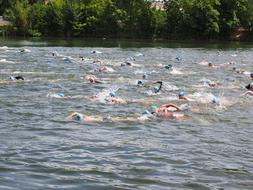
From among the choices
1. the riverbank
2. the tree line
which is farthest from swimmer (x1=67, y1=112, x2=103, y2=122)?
the tree line

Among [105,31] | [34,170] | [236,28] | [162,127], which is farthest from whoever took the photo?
[105,31]

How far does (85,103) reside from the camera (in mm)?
19672

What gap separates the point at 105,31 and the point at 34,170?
74.8 meters

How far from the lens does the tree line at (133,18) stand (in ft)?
255

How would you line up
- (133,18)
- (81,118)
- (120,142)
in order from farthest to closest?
(133,18), (81,118), (120,142)

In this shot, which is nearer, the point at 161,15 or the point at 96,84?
the point at 96,84

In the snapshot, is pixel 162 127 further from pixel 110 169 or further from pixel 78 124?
pixel 110 169

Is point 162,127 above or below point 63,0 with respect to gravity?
below

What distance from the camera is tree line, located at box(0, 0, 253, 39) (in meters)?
77.6

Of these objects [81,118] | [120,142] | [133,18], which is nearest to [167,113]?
[81,118]

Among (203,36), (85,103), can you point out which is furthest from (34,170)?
(203,36)

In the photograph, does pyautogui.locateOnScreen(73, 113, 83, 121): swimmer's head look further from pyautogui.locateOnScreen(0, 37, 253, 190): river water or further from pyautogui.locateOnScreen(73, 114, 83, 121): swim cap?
pyautogui.locateOnScreen(0, 37, 253, 190): river water

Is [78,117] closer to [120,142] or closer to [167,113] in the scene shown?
[167,113]

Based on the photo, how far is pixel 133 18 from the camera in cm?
8375
